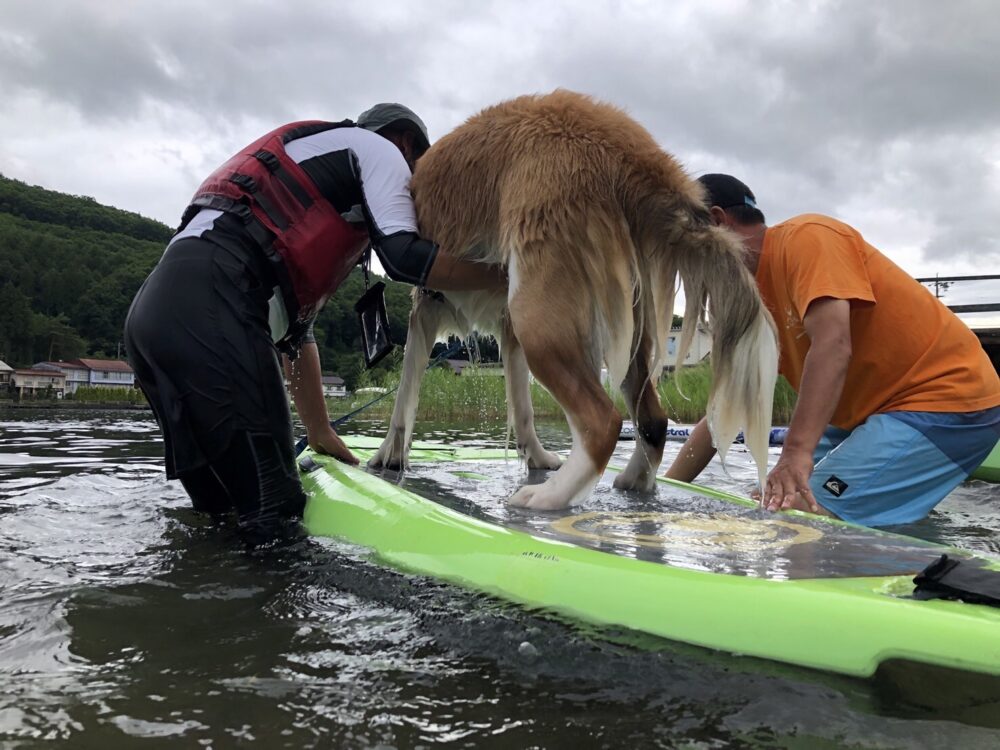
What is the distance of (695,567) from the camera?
70.7 inches

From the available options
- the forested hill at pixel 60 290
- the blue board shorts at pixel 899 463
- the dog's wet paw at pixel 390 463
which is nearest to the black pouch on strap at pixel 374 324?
the dog's wet paw at pixel 390 463

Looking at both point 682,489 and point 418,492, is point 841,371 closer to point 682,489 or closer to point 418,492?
point 682,489

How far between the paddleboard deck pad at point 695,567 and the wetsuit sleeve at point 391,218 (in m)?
0.88

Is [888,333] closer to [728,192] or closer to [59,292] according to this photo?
[728,192]

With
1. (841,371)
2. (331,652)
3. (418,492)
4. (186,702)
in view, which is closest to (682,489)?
(841,371)

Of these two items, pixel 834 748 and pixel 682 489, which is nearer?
pixel 834 748

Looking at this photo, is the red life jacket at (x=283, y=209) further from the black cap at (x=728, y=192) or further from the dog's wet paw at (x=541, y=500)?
the black cap at (x=728, y=192)

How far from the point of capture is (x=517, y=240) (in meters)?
2.88

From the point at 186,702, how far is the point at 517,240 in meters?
1.98

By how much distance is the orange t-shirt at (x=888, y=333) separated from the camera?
3.22m

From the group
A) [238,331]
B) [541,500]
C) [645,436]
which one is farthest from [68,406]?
[541,500]

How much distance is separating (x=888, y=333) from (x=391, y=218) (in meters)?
2.22

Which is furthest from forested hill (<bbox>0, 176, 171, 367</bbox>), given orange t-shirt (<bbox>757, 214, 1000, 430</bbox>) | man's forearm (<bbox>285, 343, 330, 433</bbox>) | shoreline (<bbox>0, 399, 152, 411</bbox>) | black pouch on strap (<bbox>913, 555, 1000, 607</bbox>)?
black pouch on strap (<bbox>913, 555, 1000, 607</bbox>)

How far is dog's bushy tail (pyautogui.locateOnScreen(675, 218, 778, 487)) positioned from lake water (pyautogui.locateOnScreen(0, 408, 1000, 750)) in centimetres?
153
